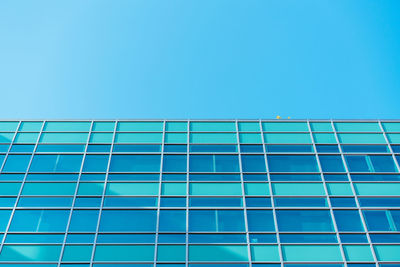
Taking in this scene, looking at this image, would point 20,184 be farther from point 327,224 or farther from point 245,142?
point 327,224

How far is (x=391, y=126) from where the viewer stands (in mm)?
26203

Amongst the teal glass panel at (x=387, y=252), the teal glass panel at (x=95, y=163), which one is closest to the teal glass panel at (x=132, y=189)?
the teal glass panel at (x=95, y=163)

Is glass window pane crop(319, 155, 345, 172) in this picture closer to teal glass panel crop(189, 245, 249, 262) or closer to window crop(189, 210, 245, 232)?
window crop(189, 210, 245, 232)

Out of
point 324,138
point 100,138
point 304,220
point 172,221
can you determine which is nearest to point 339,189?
point 304,220

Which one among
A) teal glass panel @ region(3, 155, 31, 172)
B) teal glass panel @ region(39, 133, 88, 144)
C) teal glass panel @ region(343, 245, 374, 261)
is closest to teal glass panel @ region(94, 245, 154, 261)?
teal glass panel @ region(3, 155, 31, 172)

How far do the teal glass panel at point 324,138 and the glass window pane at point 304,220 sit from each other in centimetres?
541

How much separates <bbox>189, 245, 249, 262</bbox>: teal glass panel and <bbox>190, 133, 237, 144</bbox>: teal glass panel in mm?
7466

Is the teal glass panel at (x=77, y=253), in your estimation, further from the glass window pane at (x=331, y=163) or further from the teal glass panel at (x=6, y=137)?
the glass window pane at (x=331, y=163)

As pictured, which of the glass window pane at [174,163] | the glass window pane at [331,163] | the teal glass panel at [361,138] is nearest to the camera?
the glass window pane at [331,163]

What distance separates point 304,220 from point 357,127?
8405 millimetres

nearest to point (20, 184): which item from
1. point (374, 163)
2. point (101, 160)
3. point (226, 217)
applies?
point (101, 160)

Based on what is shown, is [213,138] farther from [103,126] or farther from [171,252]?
[171,252]

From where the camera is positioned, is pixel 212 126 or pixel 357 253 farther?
pixel 212 126

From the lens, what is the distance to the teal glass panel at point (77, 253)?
63.3 ft
